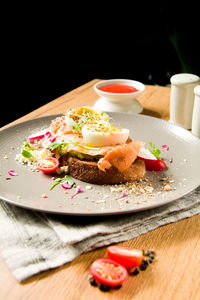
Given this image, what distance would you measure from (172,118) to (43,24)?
3.86 m

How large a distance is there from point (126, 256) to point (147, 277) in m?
0.14

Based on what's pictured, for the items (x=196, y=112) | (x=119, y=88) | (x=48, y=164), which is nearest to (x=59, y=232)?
(x=48, y=164)

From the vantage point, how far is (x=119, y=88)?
3.84 m

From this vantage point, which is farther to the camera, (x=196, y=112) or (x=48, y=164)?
(x=196, y=112)

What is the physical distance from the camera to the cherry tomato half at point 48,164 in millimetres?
2442

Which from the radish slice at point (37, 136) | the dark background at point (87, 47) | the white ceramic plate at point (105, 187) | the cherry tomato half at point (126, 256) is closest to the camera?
the cherry tomato half at point (126, 256)

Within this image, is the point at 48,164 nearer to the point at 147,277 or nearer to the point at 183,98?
the point at 147,277

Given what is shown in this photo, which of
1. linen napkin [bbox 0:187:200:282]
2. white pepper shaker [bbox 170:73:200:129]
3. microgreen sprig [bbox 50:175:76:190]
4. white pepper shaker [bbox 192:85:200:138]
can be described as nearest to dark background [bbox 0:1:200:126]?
→ white pepper shaker [bbox 170:73:200:129]

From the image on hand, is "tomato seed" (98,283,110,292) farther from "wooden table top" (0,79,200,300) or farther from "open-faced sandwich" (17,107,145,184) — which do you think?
"open-faced sandwich" (17,107,145,184)

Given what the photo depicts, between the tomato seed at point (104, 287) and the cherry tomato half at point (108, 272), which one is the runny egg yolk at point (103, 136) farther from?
the tomato seed at point (104, 287)

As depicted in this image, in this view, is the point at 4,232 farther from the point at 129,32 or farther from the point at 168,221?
the point at 129,32

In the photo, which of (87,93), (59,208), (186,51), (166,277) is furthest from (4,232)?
(186,51)

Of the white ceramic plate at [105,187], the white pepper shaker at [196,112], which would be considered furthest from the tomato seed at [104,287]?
the white pepper shaker at [196,112]

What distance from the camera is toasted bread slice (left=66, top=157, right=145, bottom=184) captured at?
2307 millimetres
